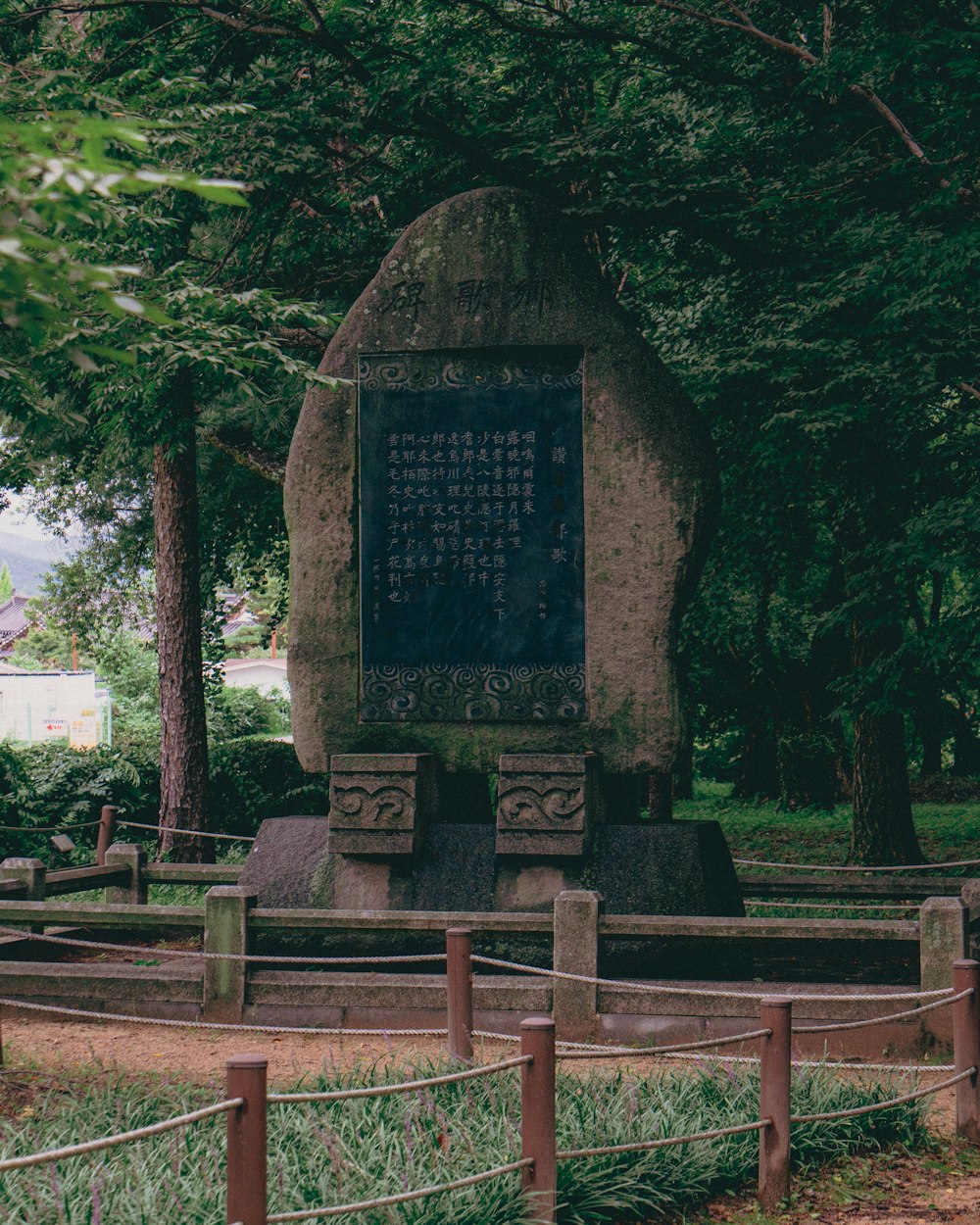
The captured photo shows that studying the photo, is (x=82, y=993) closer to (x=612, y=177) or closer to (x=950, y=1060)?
(x=950, y=1060)

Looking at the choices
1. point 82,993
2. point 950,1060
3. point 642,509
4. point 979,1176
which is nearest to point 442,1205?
point 979,1176

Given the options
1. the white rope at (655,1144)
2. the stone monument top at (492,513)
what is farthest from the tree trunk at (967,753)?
the white rope at (655,1144)

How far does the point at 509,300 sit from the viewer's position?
908cm

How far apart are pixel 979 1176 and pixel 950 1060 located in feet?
4.78

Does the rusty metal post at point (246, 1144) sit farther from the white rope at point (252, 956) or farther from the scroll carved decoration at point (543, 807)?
the scroll carved decoration at point (543, 807)

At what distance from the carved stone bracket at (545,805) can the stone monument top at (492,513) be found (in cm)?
33

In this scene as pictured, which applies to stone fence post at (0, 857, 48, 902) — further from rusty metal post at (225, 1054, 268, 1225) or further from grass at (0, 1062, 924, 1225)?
rusty metal post at (225, 1054, 268, 1225)

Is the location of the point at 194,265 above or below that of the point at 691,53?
below

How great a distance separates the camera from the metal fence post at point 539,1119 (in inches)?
183

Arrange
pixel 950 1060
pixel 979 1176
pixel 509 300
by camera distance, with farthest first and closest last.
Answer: pixel 509 300 → pixel 950 1060 → pixel 979 1176

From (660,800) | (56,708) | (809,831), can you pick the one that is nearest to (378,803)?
(660,800)

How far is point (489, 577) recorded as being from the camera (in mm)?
8930

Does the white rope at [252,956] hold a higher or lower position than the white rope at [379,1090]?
lower

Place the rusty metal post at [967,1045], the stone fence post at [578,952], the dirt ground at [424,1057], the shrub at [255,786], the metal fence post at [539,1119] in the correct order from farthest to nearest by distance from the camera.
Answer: the shrub at [255,786], the stone fence post at [578,952], the rusty metal post at [967,1045], the dirt ground at [424,1057], the metal fence post at [539,1119]
